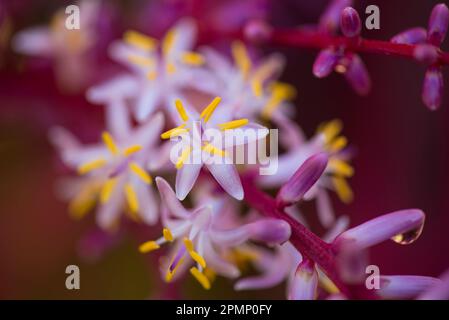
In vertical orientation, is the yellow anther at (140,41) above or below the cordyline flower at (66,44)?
below

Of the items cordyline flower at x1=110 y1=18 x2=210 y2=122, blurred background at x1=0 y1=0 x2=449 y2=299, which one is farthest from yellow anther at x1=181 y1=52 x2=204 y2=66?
blurred background at x1=0 y1=0 x2=449 y2=299

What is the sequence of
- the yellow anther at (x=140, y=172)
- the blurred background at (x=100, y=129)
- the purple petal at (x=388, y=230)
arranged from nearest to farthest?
1. the purple petal at (x=388, y=230)
2. the yellow anther at (x=140, y=172)
3. the blurred background at (x=100, y=129)

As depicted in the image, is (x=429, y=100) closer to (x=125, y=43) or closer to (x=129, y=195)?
(x=129, y=195)

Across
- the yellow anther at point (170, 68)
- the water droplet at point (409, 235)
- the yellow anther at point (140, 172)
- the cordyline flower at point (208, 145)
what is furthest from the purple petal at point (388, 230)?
the yellow anther at point (170, 68)

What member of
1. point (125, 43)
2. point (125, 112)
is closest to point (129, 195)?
point (125, 112)

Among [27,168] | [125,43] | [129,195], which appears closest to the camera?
[129,195]

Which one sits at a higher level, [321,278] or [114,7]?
[114,7]

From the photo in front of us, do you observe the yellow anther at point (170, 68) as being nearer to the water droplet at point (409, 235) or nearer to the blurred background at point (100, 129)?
the blurred background at point (100, 129)
